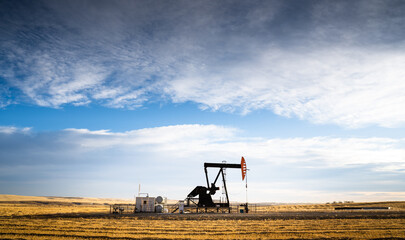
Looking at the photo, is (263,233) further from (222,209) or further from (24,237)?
(222,209)

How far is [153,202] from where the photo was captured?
31.1 metres

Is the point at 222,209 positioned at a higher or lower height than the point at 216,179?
lower

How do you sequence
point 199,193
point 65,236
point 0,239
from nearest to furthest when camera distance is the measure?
1. point 0,239
2. point 65,236
3. point 199,193

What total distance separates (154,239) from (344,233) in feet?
29.4

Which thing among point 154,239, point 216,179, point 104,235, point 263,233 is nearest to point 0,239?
point 104,235

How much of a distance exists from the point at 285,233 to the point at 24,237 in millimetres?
11945

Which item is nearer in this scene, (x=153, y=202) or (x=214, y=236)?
(x=214, y=236)

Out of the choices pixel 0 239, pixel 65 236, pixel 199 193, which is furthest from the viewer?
pixel 199 193

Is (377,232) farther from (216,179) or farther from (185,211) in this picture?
(185,211)

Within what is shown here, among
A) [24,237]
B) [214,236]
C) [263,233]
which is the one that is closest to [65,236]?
[24,237]

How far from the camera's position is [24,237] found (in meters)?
12.9

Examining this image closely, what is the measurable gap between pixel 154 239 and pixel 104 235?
2.66m

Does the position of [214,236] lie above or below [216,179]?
below

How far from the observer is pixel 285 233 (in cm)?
1398
